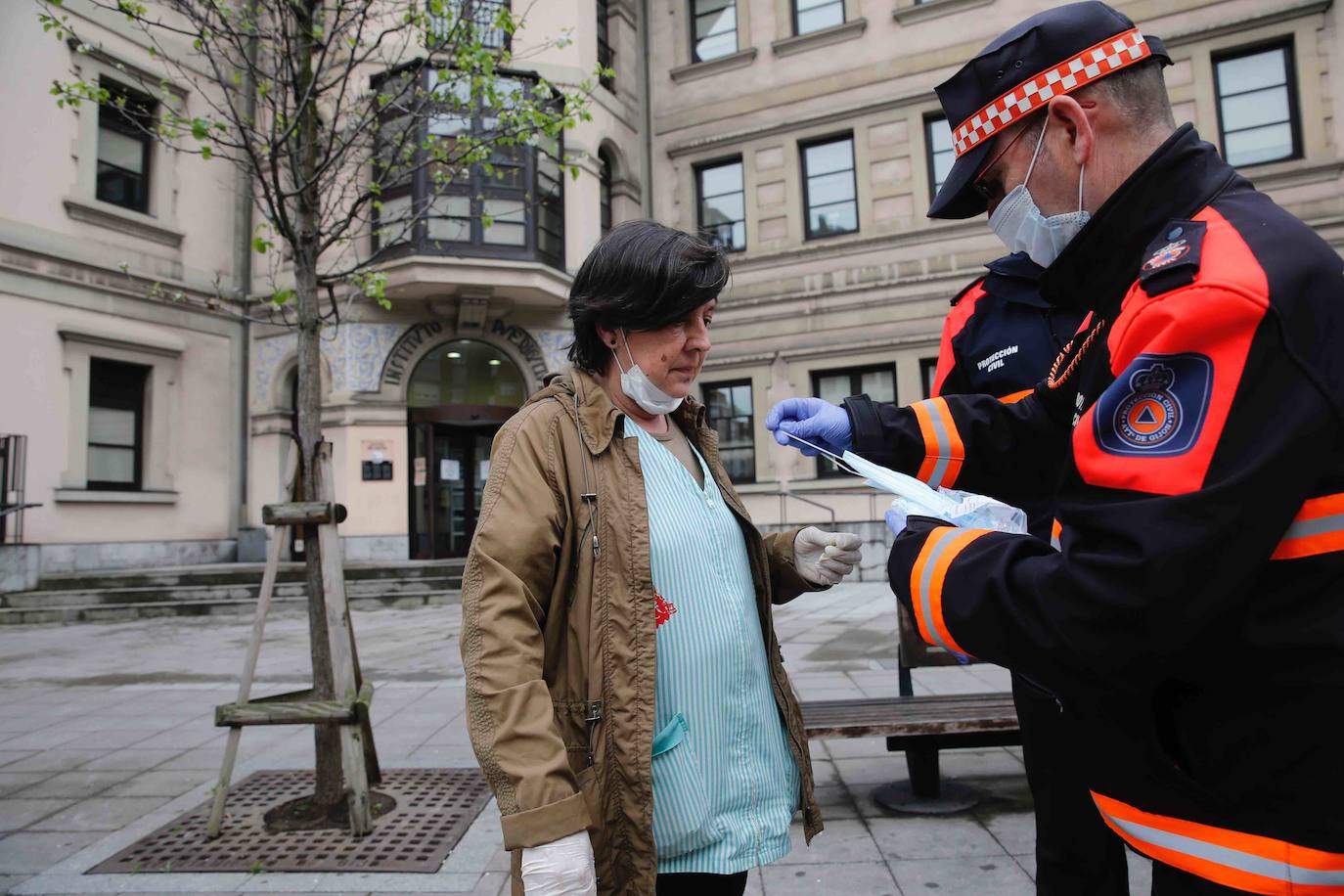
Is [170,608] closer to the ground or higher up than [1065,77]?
closer to the ground

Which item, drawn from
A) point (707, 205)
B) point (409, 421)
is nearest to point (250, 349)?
point (409, 421)

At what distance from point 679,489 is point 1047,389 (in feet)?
2.88

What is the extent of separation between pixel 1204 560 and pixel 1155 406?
0.21 m

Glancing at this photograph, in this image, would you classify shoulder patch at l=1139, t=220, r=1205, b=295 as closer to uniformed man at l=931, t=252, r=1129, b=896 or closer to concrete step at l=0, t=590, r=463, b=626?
uniformed man at l=931, t=252, r=1129, b=896

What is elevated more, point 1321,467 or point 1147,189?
point 1147,189

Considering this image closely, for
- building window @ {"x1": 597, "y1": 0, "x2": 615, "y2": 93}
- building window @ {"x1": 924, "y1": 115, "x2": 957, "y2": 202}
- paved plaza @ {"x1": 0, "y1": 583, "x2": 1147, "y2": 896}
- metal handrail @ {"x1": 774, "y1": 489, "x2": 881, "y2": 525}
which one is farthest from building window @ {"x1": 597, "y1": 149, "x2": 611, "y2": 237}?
paved plaza @ {"x1": 0, "y1": 583, "x2": 1147, "y2": 896}

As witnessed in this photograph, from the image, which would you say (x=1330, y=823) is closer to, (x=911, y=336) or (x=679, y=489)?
(x=679, y=489)

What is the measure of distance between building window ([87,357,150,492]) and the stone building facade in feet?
0.15

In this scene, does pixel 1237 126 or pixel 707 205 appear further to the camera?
pixel 707 205

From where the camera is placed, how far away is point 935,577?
1304 mm

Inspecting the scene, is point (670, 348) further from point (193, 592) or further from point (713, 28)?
point (713, 28)

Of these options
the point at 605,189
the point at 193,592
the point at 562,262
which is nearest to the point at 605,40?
the point at 605,189

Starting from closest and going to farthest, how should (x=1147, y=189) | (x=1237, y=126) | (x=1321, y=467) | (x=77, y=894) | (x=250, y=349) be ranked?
(x=1321, y=467)
(x=1147, y=189)
(x=77, y=894)
(x=1237, y=126)
(x=250, y=349)

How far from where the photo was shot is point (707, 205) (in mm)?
17297
